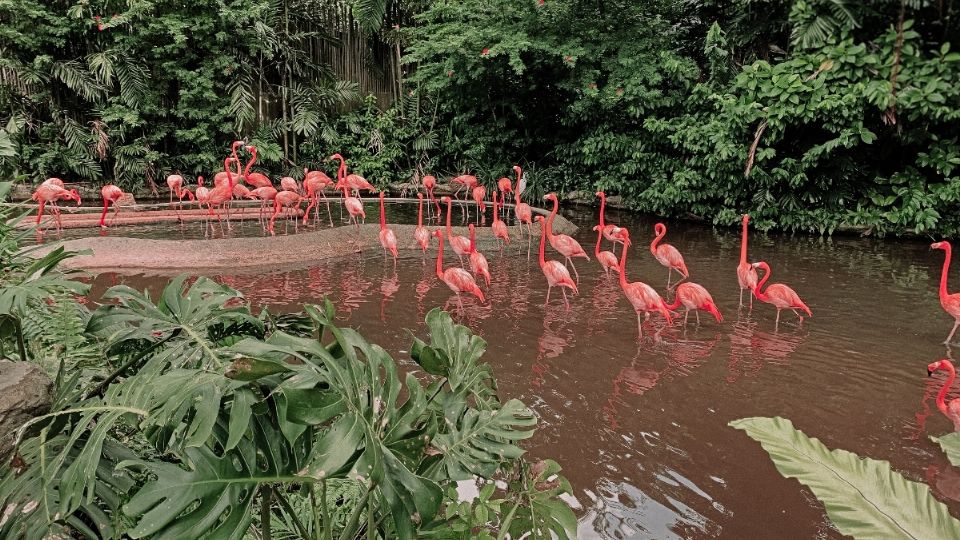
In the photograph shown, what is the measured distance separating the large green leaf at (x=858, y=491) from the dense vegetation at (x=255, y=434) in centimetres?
59

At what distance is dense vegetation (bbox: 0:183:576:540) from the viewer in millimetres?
1160

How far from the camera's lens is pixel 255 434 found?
50.8 inches

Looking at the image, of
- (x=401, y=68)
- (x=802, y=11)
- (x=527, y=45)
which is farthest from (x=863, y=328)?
(x=401, y=68)

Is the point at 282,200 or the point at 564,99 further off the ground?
the point at 564,99

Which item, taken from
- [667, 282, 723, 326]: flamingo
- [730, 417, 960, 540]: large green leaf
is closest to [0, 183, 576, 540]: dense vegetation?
[730, 417, 960, 540]: large green leaf

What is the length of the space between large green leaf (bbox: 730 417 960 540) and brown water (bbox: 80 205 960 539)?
5.73 ft

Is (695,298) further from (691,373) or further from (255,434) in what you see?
(255,434)

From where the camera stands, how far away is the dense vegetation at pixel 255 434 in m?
1.16

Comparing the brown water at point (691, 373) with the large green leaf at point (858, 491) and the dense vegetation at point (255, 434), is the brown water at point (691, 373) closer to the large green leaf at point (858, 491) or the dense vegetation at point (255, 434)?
the dense vegetation at point (255, 434)

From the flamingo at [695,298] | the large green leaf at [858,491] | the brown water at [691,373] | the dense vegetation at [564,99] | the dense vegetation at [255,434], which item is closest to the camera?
the large green leaf at [858,491]

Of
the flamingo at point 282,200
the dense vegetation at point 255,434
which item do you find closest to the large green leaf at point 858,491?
the dense vegetation at point 255,434

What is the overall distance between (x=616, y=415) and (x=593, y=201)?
8.45 metres

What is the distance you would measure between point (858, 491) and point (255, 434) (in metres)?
1.05

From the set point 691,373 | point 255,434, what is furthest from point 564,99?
point 255,434
